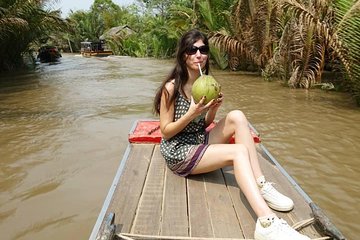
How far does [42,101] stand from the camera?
9.52 m

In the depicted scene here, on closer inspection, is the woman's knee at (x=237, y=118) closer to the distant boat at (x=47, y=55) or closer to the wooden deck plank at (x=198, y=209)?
the wooden deck plank at (x=198, y=209)

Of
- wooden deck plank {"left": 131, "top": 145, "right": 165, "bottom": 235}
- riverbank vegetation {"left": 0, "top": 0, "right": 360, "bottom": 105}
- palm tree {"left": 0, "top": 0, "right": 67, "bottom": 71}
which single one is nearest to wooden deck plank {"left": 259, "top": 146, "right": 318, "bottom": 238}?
wooden deck plank {"left": 131, "top": 145, "right": 165, "bottom": 235}

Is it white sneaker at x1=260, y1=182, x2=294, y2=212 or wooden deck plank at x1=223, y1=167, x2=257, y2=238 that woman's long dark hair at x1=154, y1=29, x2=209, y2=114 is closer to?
wooden deck plank at x1=223, y1=167, x2=257, y2=238

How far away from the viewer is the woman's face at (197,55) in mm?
2910

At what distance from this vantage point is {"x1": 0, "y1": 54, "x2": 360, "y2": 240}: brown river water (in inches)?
138

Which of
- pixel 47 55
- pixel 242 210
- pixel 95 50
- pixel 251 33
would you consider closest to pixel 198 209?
pixel 242 210

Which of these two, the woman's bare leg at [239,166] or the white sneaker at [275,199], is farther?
the white sneaker at [275,199]

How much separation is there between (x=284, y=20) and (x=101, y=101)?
252 inches

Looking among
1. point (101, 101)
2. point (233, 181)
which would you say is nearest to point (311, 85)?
point (101, 101)

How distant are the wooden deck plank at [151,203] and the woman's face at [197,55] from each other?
0.92 m

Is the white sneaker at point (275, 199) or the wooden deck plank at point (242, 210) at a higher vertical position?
the white sneaker at point (275, 199)

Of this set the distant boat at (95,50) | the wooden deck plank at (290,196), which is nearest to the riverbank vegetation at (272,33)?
the wooden deck plank at (290,196)

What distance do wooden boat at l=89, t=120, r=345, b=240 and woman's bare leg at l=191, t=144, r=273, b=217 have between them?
14cm

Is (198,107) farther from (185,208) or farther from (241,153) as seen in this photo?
(185,208)
